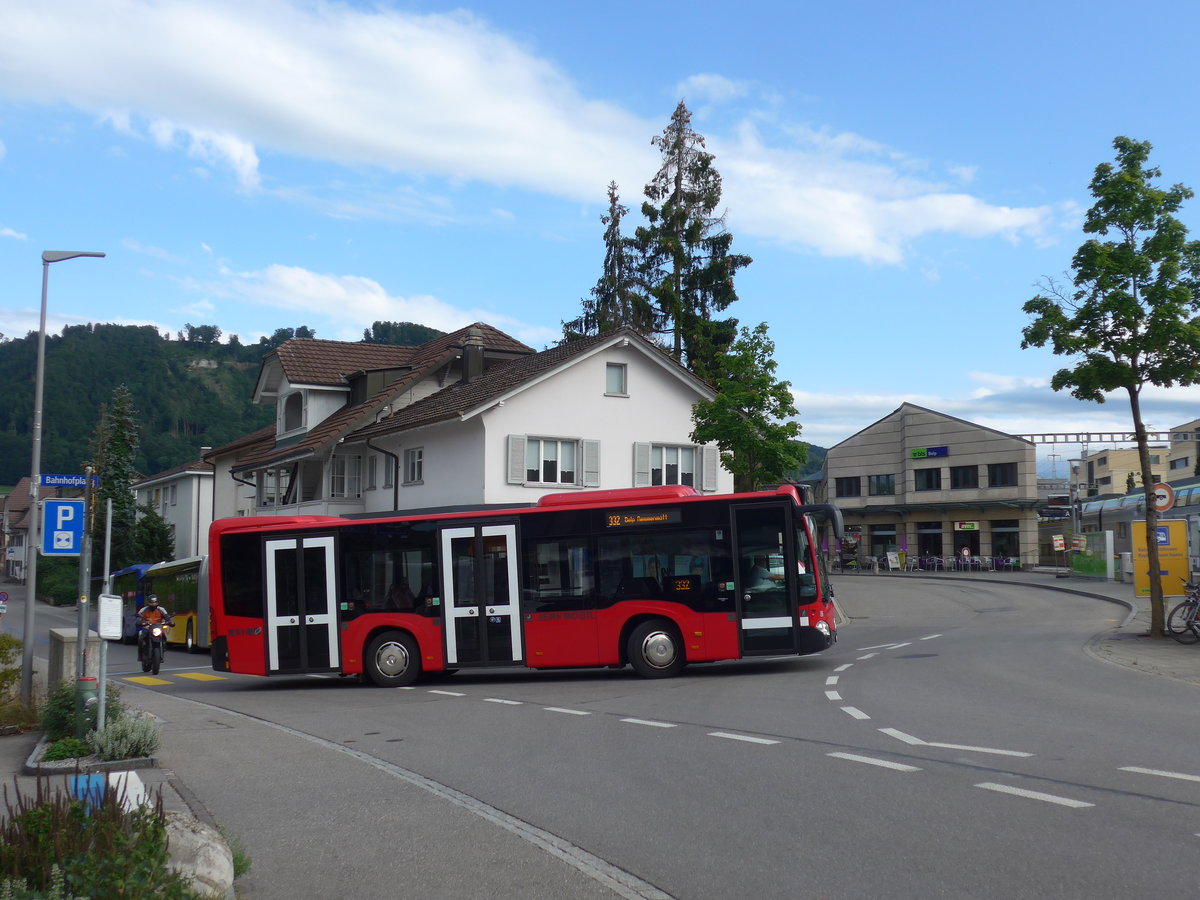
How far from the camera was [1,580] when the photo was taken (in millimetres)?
118188

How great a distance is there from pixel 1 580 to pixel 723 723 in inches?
4926

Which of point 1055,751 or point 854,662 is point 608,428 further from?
point 1055,751

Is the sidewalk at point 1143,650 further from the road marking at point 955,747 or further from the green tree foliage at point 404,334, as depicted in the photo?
the green tree foliage at point 404,334

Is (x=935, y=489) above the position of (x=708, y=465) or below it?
above

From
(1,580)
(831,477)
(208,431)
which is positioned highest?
(208,431)

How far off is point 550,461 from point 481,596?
16.3m

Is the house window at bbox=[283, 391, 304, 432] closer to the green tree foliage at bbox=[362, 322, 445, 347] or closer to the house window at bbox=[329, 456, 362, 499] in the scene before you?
the house window at bbox=[329, 456, 362, 499]

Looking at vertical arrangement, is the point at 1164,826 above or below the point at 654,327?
below

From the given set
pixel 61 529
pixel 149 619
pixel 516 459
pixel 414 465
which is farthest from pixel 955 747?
pixel 414 465

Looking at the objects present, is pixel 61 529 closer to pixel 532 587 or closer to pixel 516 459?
pixel 532 587

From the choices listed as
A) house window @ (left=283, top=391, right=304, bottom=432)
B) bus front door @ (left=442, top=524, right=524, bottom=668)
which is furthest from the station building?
bus front door @ (left=442, top=524, right=524, bottom=668)

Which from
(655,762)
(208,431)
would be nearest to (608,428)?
(655,762)

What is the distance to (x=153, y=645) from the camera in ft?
79.2

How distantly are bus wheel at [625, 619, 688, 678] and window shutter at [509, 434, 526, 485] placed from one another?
1573 cm
